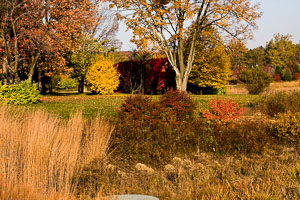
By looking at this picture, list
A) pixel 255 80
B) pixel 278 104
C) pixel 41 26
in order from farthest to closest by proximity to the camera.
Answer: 1. pixel 255 80
2. pixel 41 26
3. pixel 278 104

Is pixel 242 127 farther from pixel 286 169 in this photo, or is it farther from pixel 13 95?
pixel 13 95

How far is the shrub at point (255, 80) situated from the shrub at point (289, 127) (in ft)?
41.1

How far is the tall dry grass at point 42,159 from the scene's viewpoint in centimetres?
278

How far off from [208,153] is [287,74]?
108 feet

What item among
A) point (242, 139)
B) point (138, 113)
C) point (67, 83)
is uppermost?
point (67, 83)

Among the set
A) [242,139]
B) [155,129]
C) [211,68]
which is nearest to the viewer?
[242,139]

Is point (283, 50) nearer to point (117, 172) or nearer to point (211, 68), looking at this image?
point (211, 68)

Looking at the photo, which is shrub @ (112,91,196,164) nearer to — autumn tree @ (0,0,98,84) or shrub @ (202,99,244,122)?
shrub @ (202,99,244,122)

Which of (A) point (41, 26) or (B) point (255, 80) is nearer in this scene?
(A) point (41, 26)

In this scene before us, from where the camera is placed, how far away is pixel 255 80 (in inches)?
705

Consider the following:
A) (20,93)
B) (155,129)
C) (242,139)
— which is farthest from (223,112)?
(20,93)

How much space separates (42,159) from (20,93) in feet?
33.1

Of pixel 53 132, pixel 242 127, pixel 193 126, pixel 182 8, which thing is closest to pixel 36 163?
pixel 53 132

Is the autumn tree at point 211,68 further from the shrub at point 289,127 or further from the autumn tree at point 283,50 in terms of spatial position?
the autumn tree at point 283,50
